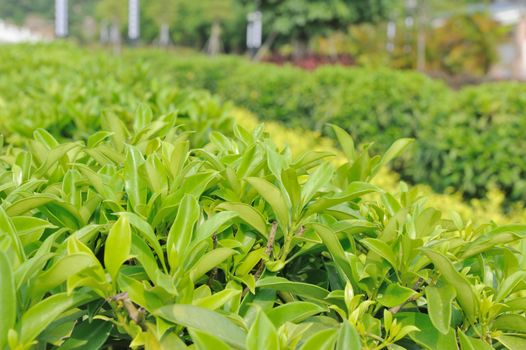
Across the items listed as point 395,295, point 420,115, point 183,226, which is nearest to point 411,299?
point 395,295

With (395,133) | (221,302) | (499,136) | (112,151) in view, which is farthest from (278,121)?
(221,302)

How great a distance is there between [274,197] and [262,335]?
352mm

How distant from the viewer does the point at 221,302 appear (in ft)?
3.37

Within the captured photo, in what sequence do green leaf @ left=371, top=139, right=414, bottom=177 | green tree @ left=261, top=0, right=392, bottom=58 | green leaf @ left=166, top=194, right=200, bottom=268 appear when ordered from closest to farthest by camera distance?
1. green leaf @ left=166, top=194, right=200, bottom=268
2. green leaf @ left=371, top=139, right=414, bottom=177
3. green tree @ left=261, top=0, right=392, bottom=58

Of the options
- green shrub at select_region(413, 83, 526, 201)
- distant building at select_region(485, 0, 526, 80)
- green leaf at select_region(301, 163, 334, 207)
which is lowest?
green shrub at select_region(413, 83, 526, 201)

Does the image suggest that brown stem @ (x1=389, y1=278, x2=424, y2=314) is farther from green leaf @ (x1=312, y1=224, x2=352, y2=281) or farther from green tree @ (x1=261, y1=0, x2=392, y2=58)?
green tree @ (x1=261, y1=0, x2=392, y2=58)

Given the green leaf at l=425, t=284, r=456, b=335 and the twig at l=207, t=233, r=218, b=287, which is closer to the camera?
the green leaf at l=425, t=284, r=456, b=335

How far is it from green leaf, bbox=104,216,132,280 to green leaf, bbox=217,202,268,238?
0.21 meters

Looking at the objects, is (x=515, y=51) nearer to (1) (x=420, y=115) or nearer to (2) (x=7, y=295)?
(1) (x=420, y=115)

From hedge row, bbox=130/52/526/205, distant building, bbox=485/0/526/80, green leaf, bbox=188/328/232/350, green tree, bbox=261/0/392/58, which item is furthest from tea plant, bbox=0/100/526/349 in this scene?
distant building, bbox=485/0/526/80

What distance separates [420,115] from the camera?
633cm

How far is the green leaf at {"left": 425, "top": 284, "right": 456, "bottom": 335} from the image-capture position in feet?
3.34

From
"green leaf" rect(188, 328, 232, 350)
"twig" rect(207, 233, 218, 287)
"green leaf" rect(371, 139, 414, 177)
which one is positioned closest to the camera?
"green leaf" rect(188, 328, 232, 350)

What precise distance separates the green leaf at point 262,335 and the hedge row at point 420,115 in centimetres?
425
